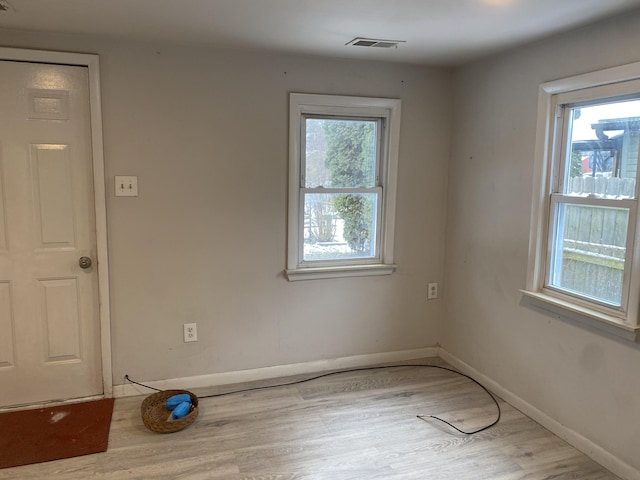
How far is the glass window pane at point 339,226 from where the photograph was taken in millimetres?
3324

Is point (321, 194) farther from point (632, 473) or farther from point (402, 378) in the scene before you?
point (632, 473)

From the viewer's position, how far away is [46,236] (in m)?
2.78

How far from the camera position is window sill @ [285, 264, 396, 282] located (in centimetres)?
327

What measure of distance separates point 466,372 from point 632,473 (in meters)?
1.26

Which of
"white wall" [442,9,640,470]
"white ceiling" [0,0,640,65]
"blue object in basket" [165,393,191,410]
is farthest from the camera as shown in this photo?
"blue object in basket" [165,393,191,410]

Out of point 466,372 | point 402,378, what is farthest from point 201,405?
point 466,372

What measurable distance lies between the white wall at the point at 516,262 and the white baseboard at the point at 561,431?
0.10ft

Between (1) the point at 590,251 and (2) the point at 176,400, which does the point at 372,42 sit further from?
(2) the point at 176,400

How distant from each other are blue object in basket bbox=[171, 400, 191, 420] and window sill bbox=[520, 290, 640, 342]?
207 centimetres

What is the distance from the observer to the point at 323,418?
2.83m

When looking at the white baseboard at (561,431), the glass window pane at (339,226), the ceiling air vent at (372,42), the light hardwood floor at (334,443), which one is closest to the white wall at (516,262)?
the white baseboard at (561,431)

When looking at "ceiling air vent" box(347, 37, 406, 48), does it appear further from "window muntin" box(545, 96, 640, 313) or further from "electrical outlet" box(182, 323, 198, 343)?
"electrical outlet" box(182, 323, 198, 343)

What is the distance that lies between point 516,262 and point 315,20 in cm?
182

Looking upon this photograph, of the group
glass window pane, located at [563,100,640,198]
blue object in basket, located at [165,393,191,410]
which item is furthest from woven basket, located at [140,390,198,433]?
glass window pane, located at [563,100,640,198]
